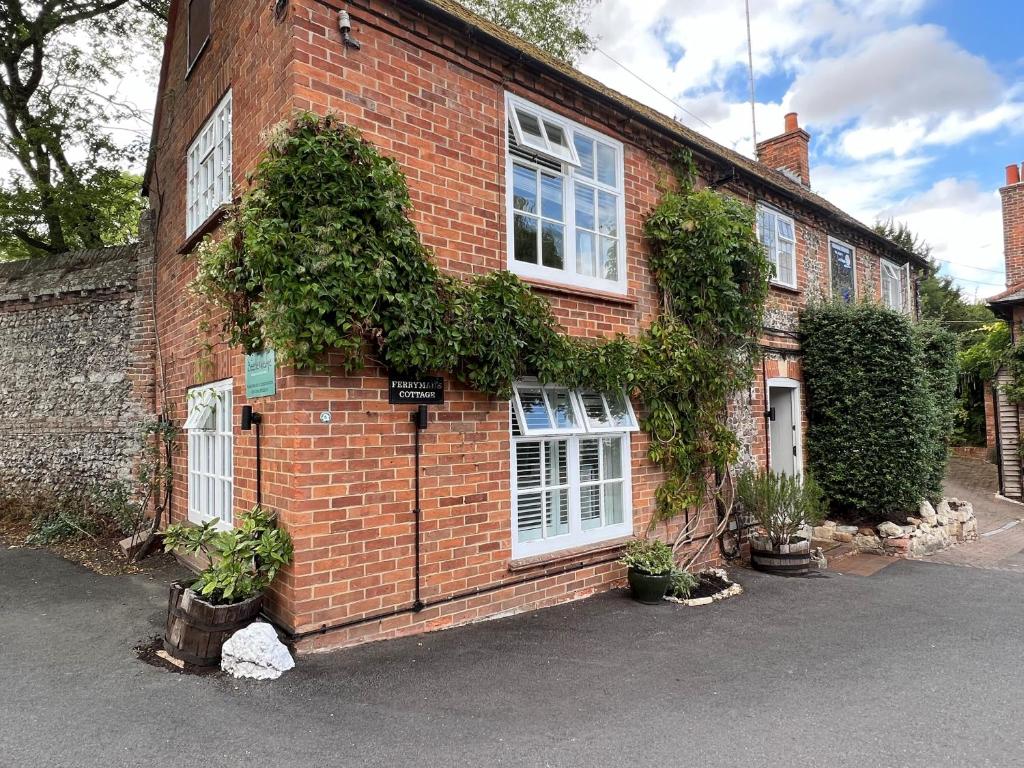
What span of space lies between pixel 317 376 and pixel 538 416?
2.22 metres

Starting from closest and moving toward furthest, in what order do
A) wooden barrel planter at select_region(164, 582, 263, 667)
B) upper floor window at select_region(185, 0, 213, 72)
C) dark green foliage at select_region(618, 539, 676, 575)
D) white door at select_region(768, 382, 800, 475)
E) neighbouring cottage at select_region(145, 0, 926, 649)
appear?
wooden barrel planter at select_region(164, 582, 263, 667) → neighbouring cottage at select_region(145, 0, 926, 649) → dark green foliage at select_region(618, 539, 676, 575) → upper floor window at select_region(185, 0, 213, 72) → white door at select_region(768, 382, 800, 475)

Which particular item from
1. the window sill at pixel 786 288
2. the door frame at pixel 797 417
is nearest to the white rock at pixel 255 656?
the door frame at pixel 797 417

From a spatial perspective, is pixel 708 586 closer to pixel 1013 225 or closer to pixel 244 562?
pixel 244 562

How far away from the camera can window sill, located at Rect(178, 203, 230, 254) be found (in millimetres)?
5547

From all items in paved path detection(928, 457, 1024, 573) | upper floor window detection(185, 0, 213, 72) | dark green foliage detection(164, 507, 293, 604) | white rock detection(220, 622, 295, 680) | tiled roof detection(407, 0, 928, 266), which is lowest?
paved path detection(928, 457, 1024, 573)

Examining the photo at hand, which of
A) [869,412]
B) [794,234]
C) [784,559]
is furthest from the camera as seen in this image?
[794,234]

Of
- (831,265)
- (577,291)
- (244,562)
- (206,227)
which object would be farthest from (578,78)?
(831,265)

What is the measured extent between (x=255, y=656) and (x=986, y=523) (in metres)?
13.0

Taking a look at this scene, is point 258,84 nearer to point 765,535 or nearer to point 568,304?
point 568,304

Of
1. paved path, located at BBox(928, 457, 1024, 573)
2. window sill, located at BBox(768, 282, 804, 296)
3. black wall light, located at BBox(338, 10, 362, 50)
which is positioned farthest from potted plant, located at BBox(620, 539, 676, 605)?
black wall light, located at BBox(338, 10, 362, 50)

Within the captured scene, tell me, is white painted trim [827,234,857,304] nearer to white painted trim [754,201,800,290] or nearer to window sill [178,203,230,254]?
white painted trim [754,201,800,290]

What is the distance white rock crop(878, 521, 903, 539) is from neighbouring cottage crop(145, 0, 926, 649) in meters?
3.23

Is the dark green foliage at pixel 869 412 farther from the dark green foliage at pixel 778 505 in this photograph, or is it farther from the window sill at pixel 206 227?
the window sill at pixel 206 227

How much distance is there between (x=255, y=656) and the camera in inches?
165
